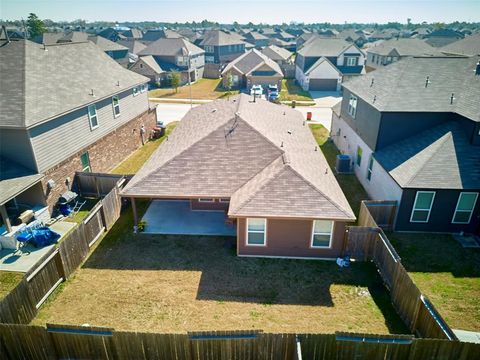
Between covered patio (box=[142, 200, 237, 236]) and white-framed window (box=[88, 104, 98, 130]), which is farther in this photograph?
white-framed window (box=[88, 104, 98, 130])

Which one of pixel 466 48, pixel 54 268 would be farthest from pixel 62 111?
pixel 466 48

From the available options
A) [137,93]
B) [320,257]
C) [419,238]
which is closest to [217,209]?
[320,257]

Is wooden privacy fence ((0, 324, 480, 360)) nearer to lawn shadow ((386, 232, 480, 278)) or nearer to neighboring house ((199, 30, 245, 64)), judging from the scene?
lawn shadow ((386, 232, 480, 278))

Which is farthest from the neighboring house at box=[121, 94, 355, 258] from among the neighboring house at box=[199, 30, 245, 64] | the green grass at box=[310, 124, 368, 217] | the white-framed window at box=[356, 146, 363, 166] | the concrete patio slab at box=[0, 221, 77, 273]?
the neighboring house at box=[199, 30, 245, 64]

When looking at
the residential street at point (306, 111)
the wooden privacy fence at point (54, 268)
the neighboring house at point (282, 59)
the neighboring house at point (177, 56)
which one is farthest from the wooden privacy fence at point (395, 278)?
the neighboring house at point (282, 59)

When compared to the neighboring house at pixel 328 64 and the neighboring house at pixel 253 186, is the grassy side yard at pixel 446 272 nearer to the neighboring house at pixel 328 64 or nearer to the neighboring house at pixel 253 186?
the neighboring house at pixel 253 186

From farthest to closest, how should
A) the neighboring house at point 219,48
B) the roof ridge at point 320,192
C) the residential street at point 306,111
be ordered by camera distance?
the neighboring house at point 219,48 → the residential street at point 306,111 → the roof ridge at point 320,192
